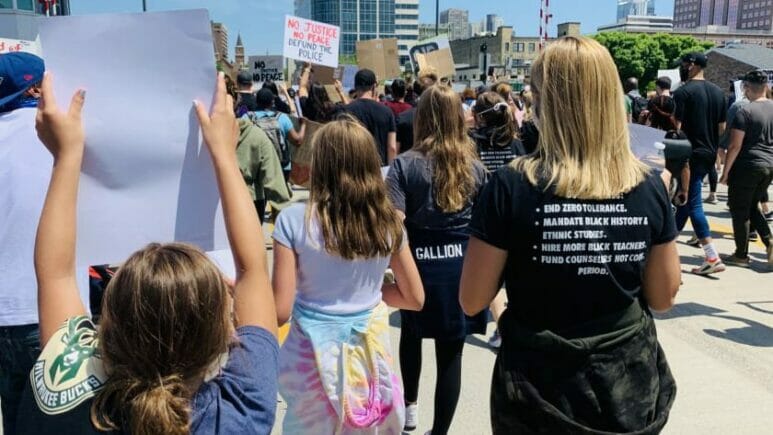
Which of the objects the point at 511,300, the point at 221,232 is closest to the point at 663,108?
the point at 511,300

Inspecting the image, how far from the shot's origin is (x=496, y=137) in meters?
4.55

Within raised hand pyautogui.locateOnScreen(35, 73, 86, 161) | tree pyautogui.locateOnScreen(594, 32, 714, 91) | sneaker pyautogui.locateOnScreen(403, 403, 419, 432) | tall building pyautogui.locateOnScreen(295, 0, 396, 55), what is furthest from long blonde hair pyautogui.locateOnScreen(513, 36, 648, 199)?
tall building pyautogui.locateOnScreen(295, 0, 396, 55)

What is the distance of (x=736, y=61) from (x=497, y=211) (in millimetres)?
45806

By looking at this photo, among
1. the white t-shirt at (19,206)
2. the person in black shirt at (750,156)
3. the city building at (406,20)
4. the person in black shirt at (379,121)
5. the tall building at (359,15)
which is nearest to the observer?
the white t-shirt at (19,206)

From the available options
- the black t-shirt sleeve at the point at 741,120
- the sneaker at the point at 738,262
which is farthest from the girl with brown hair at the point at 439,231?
the sneaker at the point at 738,262

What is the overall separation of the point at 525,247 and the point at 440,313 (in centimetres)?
143

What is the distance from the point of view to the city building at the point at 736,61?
3578cm

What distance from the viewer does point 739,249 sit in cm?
688

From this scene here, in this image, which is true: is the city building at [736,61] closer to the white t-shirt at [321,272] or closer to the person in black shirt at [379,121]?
the person in black shirt at [379,121]

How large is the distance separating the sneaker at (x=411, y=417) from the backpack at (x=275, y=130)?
398cm

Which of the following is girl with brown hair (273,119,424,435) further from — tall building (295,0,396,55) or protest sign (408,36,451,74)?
tall building (295,0,396,55)

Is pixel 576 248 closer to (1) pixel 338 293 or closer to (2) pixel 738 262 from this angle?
(1) pixel 338 293

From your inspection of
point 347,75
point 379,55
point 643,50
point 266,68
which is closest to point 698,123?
point 379,55

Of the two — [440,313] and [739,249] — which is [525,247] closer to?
[440,313]
